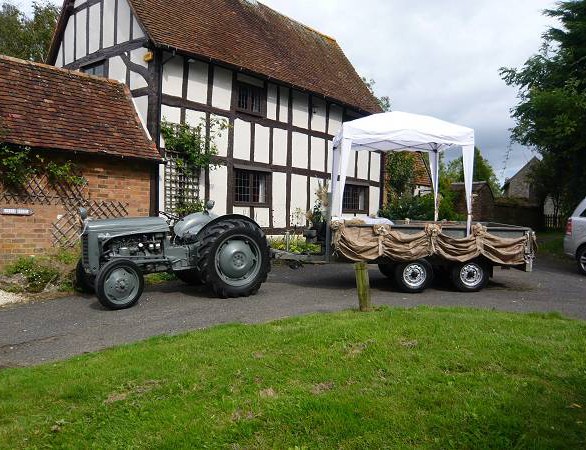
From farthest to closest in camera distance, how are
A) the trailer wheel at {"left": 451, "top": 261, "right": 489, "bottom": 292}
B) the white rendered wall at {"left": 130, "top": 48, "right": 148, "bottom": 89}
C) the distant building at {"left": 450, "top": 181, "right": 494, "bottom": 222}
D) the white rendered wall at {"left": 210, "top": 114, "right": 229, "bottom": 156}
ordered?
the distant building at {"left": 450, "top": 181, "right": 494, "bottom": 222} < the white rendered wall at {"left": 210, "top": 114, "right": 229, "bottom": 156} < the white rendered wall at {"left": 130, "top": 48, "right": 148, "bottom": 89} < the trailer wheel at {"left": 451, "top": 261, "right": 489, "bottom": 292}

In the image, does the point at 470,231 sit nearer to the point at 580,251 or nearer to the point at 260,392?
the point at 580,251

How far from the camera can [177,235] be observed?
8.44m

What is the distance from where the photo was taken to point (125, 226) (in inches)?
309

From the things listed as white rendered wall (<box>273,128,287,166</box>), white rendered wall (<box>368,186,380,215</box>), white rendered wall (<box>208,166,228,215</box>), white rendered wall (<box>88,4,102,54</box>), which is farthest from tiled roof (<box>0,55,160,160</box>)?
white rendered wall (<box>368,186,380,215</box>)

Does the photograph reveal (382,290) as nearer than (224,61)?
Yes

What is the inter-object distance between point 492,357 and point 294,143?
12.0 metres

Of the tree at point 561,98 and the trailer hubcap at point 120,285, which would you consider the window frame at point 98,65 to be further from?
the tree at point 561,98

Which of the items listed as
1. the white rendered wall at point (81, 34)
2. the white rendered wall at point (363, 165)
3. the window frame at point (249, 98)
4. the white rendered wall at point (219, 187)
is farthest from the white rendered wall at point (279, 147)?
the white rendered wall at point (81, 34)

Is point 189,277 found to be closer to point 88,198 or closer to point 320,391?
point 88,198

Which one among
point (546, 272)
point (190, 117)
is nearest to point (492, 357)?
point (546, 272)

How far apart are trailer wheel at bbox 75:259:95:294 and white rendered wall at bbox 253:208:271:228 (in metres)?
6.61

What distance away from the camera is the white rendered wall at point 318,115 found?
16325mm

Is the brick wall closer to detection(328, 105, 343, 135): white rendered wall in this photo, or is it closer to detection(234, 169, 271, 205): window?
detection(234, 169, 271, 205): window

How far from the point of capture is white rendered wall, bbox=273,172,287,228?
15.2 meters
